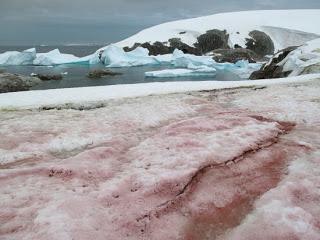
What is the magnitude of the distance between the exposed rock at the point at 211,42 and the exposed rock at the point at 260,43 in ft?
19.9

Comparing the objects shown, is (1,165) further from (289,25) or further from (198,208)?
(289,25)

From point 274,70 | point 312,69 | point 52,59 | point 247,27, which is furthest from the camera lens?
point 247,27

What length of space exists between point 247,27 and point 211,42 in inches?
624

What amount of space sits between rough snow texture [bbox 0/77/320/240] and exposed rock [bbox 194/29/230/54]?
76749 millimetres

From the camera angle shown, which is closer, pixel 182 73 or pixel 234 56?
pixel 182 73

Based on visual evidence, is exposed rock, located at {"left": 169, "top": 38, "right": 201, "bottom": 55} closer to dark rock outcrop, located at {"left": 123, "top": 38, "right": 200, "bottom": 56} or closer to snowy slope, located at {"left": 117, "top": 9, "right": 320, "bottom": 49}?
dark rock outcrop, located at {"left": 123, "top": 38, "right": 200, "bottom": 56}

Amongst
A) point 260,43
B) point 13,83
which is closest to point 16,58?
point 13,83

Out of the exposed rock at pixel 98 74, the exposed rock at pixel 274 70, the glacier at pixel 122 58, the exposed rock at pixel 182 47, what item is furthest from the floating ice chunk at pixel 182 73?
the exposed rock at pixel 182 47

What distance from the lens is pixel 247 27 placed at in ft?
315

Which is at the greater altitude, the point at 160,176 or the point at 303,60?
the point at 160,176

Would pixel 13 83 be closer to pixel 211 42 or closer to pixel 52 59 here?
pixel 52 59

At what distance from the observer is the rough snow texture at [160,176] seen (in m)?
5.28

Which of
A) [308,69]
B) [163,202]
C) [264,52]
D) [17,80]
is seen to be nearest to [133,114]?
[163,202]

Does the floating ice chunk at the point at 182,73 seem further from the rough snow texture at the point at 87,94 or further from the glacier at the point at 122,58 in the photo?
the rough snow texture at the point at 87,94
